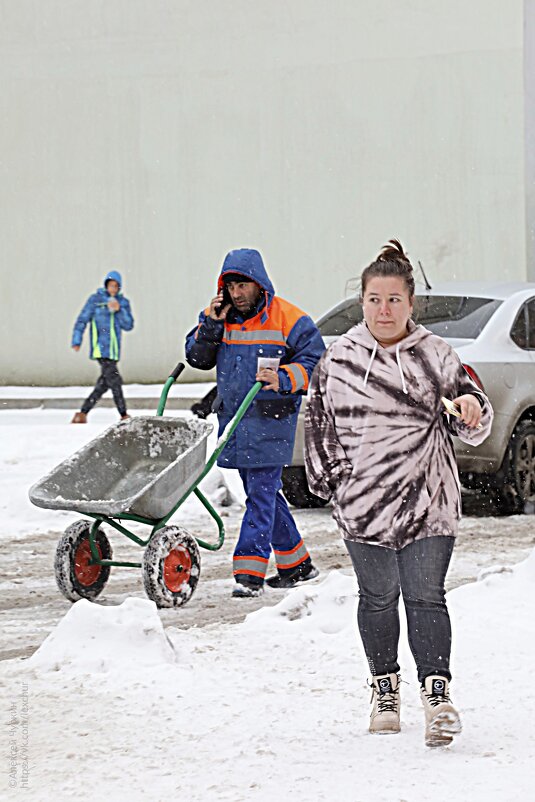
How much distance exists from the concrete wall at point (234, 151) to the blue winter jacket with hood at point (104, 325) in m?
5.13

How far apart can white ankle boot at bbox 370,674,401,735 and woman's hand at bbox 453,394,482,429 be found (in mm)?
878

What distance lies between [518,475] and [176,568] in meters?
3.67

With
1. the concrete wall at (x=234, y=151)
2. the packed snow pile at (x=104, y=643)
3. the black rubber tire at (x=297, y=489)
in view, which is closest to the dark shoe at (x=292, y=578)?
the packed snow pile at (x=104, y=643)

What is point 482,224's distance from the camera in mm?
20484

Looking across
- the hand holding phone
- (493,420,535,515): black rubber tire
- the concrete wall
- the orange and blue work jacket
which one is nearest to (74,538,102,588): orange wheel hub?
the orange and blue work jacket

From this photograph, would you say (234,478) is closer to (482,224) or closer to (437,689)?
(437,689)

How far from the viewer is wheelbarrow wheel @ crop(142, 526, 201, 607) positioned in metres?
6.68

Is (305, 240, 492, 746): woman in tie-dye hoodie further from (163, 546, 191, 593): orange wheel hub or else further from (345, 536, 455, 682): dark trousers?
(163, 546, 191, 593): orange wheel hub

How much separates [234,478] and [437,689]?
266 inches

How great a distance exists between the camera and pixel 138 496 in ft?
21.1

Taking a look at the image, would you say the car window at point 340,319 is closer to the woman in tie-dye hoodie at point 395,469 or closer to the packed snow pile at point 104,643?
the packed snow pile at point 104,643

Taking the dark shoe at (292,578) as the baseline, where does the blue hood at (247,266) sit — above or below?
above

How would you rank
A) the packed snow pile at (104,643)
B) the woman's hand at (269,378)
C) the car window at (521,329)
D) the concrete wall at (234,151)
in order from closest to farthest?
the packed snow pile at (104,643), the woman's hand at (269,378), the car window at (521,329), the concrete wall at (234,151)

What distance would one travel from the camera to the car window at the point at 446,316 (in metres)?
9.57
